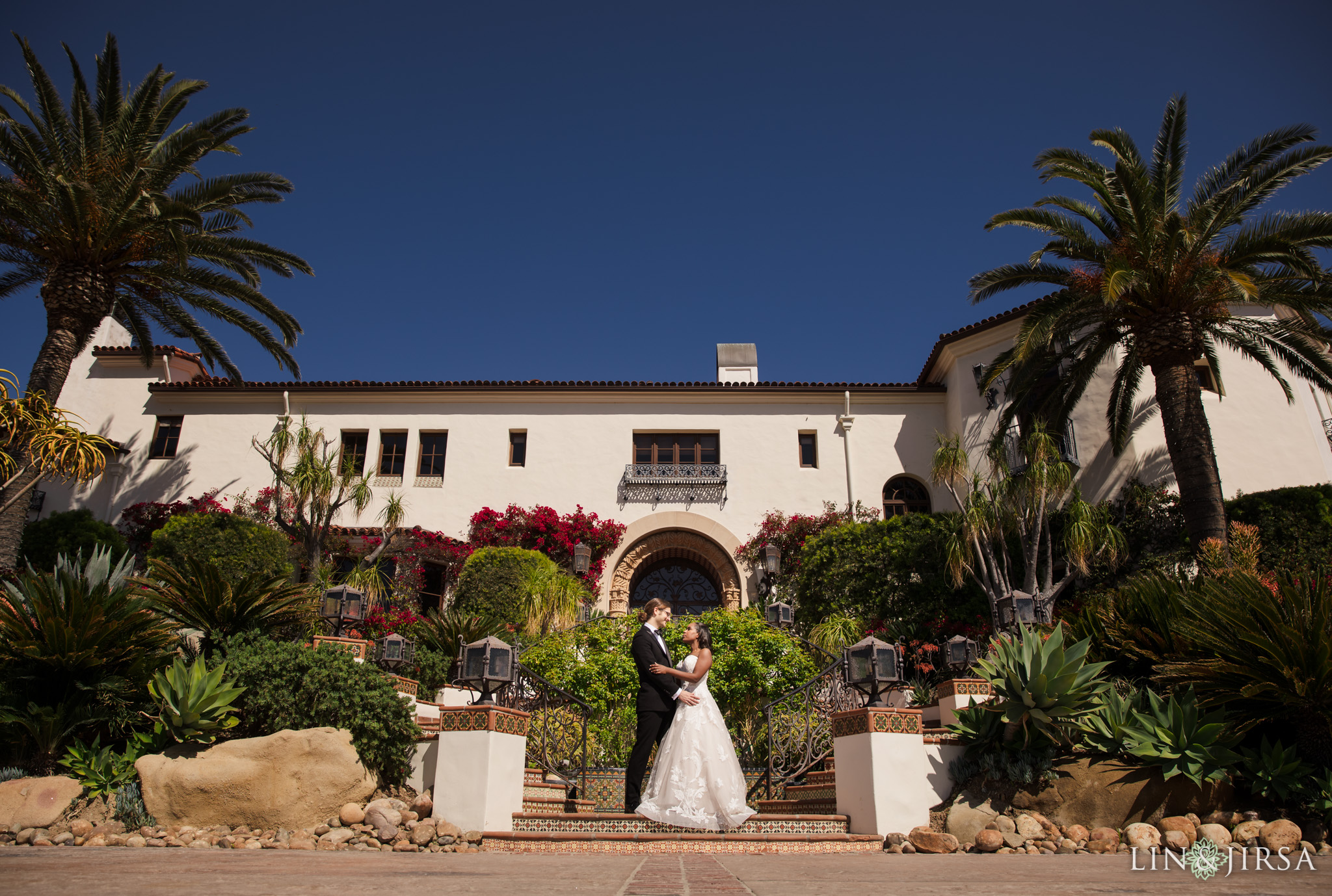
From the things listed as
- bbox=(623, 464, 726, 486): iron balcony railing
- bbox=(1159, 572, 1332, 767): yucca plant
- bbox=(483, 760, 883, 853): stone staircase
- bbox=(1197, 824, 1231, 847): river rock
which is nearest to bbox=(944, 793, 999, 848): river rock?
bbox=(483, 760, 883, 853): stone staircase

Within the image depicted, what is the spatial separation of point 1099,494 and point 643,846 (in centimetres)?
1250

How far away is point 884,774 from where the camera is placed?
6617 millimetres

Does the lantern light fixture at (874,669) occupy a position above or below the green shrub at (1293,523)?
below

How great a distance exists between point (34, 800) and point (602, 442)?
13.2 m

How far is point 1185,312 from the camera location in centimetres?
1188

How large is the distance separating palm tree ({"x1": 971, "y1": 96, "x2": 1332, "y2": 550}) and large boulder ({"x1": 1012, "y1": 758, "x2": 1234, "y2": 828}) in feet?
20.4

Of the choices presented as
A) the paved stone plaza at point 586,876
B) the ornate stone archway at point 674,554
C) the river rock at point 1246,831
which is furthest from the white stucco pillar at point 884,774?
the ornate stone archway at point 674,554

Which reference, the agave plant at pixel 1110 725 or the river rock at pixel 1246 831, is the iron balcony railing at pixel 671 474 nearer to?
the agave plant at pixel 1110 725

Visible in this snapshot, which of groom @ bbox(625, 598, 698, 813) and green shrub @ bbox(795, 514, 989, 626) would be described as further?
green shrub @ bbox(795, 514, 989, 626)

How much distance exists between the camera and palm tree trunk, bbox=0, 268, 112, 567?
12.7 m

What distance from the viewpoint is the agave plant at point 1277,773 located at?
610 cm

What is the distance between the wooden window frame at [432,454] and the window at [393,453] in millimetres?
294

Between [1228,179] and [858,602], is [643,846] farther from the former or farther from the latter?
[1228,179]

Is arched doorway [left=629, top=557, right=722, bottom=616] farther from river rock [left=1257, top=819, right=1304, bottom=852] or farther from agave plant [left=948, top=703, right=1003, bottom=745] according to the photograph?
river rock [left=1257, top=819, right=1304, bottom=852]
